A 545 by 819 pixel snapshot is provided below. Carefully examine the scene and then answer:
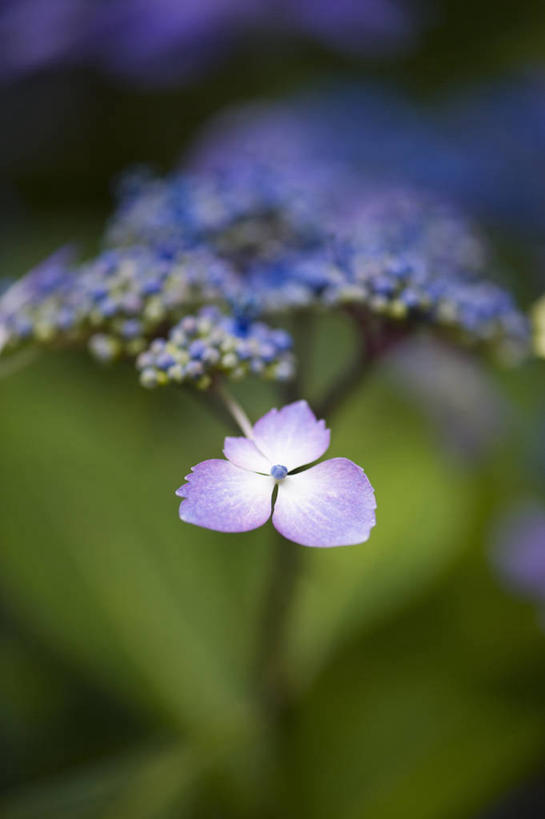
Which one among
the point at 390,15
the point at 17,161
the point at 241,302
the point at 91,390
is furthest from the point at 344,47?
the point at 241,302

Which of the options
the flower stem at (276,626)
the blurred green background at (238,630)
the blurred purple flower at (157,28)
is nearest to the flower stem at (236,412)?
the flower stem at (276,626)

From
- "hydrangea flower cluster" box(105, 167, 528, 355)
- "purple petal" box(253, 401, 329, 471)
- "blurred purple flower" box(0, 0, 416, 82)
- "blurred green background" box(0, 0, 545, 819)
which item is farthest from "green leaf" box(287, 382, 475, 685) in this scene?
"blurred purple flower" box(0, 0, 416, 82)

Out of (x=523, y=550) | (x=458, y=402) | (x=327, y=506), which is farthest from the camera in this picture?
(x=458, y=402)

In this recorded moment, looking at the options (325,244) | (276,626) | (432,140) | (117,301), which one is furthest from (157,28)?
(276,626)

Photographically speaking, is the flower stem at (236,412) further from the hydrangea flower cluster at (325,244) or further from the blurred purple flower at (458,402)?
the blurred purple flower at (458,402)

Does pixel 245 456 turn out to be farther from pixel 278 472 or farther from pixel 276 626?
pixel 276 626

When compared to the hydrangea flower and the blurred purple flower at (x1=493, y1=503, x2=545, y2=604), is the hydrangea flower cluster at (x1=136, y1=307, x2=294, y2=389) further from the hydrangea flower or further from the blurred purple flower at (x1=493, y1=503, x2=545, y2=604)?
the blurred purple flower at (x1=493, y1=503, x2=545, y2=604)

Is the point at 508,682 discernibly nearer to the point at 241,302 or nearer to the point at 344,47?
the point at 241,302
